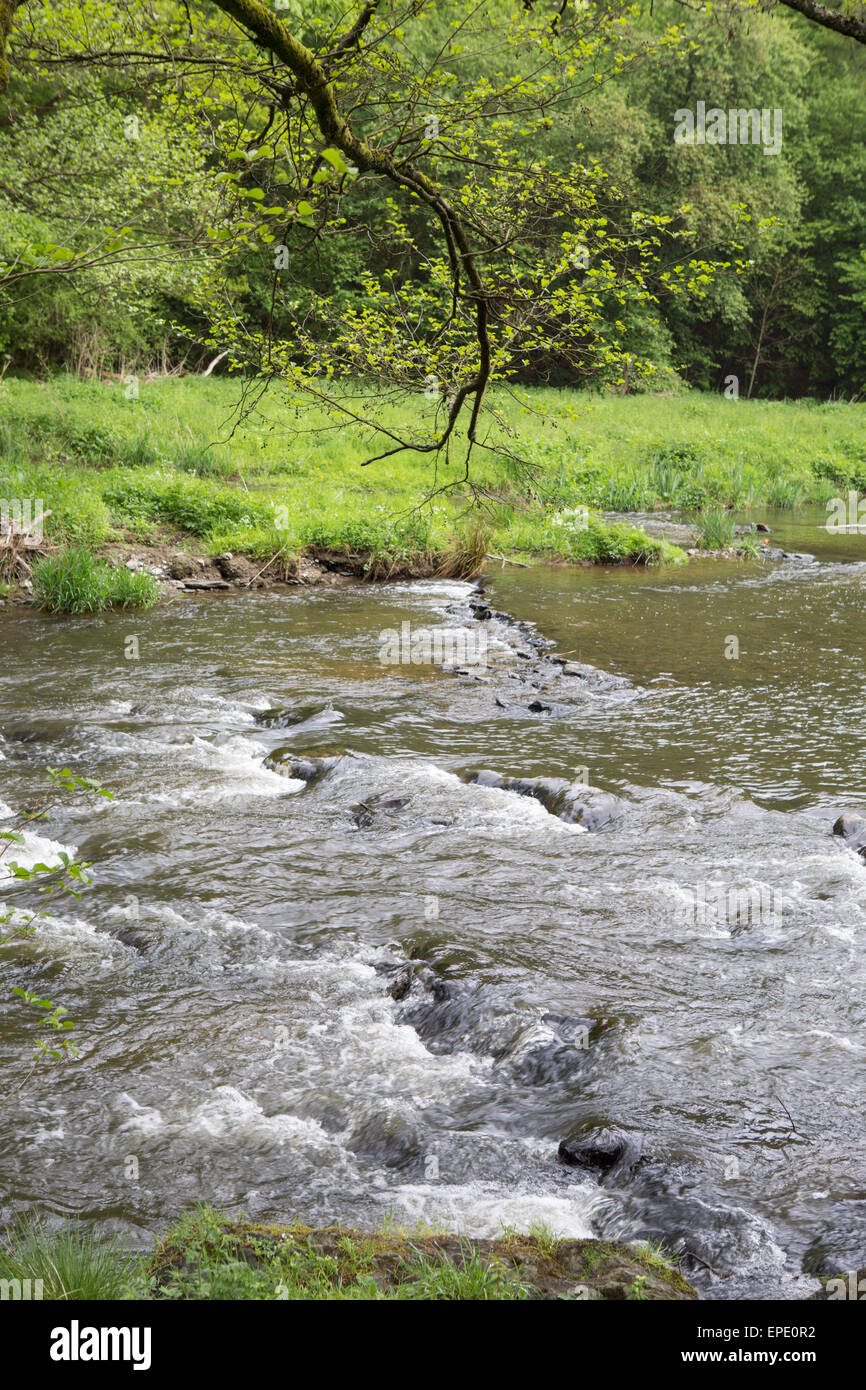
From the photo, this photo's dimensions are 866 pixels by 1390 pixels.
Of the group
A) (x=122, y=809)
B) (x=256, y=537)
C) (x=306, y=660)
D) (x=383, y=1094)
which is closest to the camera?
(x=383, y=1094)

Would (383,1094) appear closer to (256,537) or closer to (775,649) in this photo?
(775,649)

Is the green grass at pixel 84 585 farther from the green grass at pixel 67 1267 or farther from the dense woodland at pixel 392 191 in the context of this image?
the green grass at pixel 67 1267

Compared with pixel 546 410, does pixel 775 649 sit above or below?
below

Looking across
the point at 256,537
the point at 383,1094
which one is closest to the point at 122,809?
the point at 383,1094

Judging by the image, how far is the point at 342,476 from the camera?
19.7 metres

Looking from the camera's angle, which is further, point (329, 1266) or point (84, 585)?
point (84, 585)

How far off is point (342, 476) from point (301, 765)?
12.6 m

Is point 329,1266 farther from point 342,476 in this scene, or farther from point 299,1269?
point 342,476

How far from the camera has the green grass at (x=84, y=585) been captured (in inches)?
493

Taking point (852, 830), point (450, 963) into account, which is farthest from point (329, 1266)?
point (852, 830)

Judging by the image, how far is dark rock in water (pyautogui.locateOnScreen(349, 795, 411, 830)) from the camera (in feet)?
23.2

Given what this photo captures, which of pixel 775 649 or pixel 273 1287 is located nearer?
pixel 273 1287
